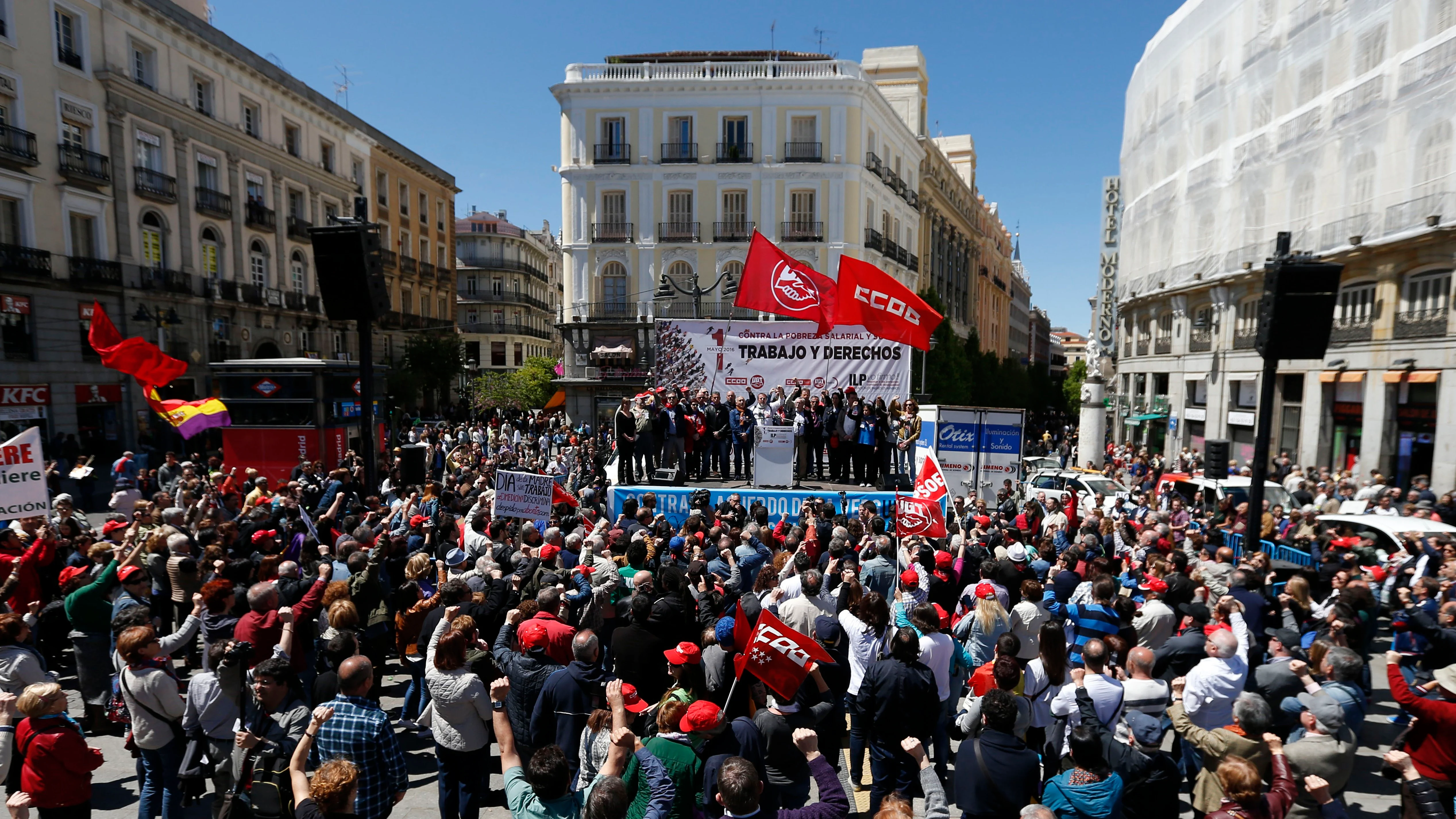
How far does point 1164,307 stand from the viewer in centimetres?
3338

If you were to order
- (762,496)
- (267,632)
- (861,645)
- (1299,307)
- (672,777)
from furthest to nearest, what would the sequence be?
(762,496)
(1299,307)
(861,645)
(267,632)
(672,777)

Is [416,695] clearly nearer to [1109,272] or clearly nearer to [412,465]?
[412,465]

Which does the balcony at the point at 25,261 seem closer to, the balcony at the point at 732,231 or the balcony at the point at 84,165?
the balcony at the point at 84,165

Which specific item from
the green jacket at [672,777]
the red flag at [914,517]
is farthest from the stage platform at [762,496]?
the green jacket at [672,777]

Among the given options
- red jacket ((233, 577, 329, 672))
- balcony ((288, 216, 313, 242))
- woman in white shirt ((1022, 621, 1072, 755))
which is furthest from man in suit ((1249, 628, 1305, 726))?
balcony ((288, 216, 313, 242))

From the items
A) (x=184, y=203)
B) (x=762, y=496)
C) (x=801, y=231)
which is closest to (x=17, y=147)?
(x=184, y=203)

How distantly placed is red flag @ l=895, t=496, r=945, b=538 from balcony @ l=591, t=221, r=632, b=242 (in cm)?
3098

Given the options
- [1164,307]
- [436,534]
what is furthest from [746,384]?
[1164,307]

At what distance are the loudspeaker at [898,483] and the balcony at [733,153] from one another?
27.1m

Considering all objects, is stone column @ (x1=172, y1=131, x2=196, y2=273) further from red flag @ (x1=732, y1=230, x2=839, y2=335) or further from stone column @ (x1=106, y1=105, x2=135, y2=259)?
red flag @ (x1=732, y1=230, x2=839, y2=335)

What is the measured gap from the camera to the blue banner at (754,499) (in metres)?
14.0

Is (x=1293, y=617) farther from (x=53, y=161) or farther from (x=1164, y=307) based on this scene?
(x=53, y=161)

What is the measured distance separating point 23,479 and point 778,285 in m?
11.6

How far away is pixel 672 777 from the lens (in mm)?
4098
